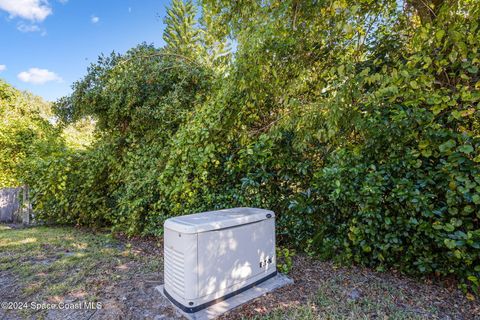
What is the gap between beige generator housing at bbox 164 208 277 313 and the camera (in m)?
1.81

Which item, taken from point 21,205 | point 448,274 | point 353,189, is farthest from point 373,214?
point 21,205

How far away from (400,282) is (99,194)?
4912mm

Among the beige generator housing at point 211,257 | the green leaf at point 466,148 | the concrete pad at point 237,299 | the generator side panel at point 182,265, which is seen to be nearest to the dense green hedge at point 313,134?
the green leaf at point 466,148

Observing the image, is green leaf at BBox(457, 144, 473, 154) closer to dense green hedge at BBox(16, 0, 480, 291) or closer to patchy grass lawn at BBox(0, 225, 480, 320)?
dense green hedge at BBox(16, 0, 480, 291)

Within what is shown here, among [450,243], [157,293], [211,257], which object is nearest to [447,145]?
[450,243]

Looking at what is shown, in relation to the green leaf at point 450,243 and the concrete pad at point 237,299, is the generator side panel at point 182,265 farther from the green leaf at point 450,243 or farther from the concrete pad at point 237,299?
the green leaf at point 450,243

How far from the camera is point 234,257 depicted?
2.01 meters

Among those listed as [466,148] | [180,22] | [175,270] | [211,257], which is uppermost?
[180,22]

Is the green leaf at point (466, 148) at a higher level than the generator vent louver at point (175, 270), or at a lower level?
higher

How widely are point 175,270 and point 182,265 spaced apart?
0.13 m

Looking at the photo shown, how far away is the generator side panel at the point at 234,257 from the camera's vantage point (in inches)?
72.7

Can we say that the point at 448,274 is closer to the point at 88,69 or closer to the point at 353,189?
the point at 353,189

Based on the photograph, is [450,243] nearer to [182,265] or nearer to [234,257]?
[234,257]

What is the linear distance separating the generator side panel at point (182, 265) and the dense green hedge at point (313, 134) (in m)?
1.45
